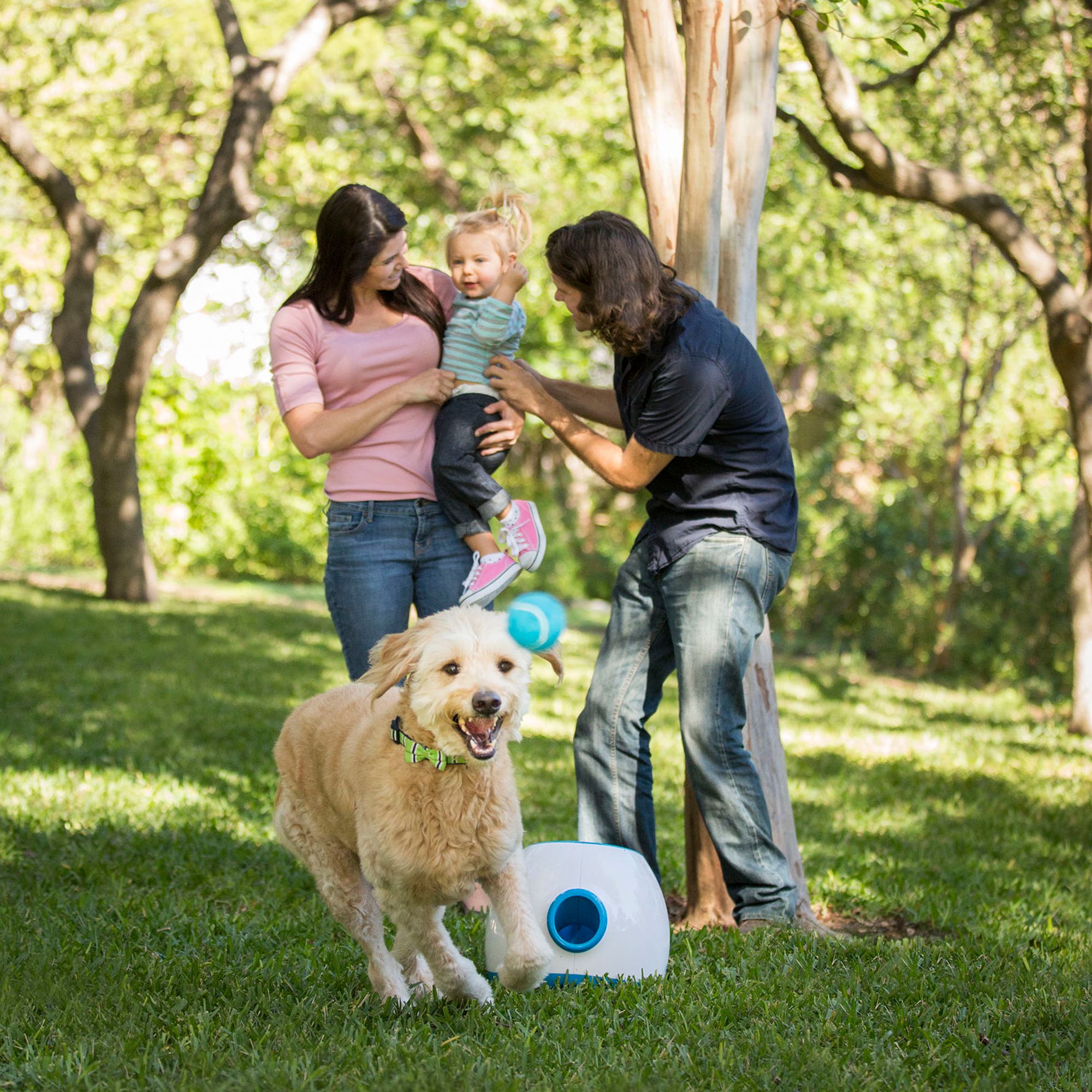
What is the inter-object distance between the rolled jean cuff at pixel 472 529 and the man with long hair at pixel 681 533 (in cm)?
43

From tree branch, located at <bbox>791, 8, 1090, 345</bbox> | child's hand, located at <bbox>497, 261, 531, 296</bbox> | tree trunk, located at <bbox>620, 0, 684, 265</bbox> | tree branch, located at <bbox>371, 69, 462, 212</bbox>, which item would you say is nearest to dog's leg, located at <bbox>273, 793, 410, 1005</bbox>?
child's hand, located at <bbox>497, 261, 531, 296</bbox>

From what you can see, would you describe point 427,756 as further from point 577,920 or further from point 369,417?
point 369,417

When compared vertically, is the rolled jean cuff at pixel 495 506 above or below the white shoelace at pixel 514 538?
above

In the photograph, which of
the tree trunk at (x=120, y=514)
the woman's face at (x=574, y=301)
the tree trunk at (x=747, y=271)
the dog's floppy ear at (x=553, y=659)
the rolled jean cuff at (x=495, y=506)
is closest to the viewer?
the dog's floppy ear at (x=553, y=659)

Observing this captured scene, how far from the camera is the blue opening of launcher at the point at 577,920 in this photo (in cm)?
347

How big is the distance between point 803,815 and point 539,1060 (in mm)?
3764

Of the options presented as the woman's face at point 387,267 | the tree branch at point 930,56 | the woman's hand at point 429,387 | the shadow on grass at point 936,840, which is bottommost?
the shadow on grass at point 936,840

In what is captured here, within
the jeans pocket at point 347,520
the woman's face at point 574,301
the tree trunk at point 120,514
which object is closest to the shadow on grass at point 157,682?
the tree trunk at point 120,514

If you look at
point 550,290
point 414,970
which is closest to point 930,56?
point 414,970

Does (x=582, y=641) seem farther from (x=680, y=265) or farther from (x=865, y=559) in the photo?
(x=680, y=265)

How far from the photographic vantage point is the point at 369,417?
4.01 meters

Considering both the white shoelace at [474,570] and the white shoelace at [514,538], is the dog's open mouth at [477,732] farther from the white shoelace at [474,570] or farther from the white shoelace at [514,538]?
the white shoelace at [514,538]

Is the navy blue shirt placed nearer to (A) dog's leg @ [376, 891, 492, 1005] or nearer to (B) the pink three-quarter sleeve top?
(B) the pink three-quarter sleeve top

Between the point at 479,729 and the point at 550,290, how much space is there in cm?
1431
